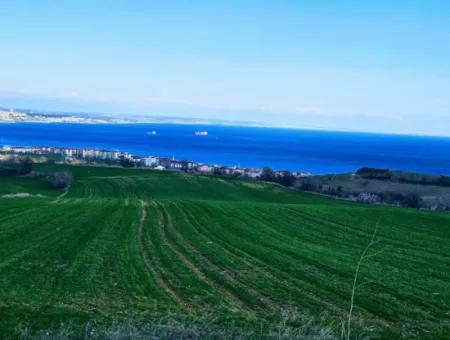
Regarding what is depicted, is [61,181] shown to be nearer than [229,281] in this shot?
No

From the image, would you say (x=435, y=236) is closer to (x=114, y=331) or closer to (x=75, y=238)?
(x=75, y=238)

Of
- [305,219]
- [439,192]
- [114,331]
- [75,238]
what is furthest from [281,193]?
[114,331]

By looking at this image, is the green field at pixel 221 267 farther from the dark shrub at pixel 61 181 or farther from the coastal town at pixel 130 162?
the coastal town at pixel 130 162

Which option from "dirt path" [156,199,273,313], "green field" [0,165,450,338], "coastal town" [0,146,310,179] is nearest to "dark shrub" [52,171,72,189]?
"coastal town" [0,146,310,179]

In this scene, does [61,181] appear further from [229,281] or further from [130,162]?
[229,281]

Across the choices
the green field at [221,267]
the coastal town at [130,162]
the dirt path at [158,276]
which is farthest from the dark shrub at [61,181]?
the dirt path at [158,276]

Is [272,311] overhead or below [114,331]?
Answer: below

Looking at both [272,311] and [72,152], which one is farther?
[72,152]

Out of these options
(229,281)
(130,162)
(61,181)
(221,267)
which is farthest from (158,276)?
(130,162)
